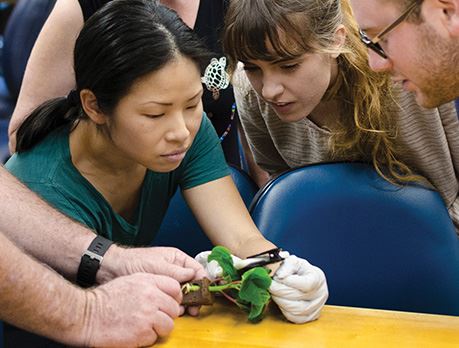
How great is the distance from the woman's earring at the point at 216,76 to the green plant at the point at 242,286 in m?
0.68

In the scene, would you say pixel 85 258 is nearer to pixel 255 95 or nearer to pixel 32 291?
pixel 32 291

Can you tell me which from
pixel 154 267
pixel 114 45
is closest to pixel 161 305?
pixel 154 267

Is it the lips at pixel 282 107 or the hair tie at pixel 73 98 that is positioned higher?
the hair tie at pixel 73 98

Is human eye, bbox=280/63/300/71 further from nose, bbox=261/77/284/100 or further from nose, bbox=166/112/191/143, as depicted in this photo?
nose, bbox=166/112/191/143

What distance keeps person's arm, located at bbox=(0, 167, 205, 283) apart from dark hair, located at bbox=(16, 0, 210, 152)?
227 mm

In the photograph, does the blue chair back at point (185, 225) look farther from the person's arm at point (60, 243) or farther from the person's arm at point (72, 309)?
the person's arm at point (72, 309)

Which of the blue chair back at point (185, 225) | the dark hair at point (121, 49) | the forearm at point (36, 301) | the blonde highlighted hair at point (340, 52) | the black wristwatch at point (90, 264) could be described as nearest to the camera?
the forearm at point (36, 301)

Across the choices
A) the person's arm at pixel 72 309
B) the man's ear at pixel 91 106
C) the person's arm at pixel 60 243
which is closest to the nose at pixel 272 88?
the man's ear at pixel 91 106

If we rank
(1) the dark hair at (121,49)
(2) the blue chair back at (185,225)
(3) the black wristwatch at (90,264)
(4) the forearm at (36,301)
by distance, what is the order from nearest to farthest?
1. (4) the forearm at (36,301)
2. (3) the black wristwatch at (90,264)
3. (1) the dark hair at (121,49)
4. (2) the blue chair back at (185,225)

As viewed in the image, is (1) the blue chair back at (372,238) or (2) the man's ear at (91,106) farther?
(1) the blue chair back at (372,238)

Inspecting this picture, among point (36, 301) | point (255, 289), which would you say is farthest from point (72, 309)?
point (255, 289)

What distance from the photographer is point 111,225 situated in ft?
5.66

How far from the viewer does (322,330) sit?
134 cm

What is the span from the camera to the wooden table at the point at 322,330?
1.29 metres
